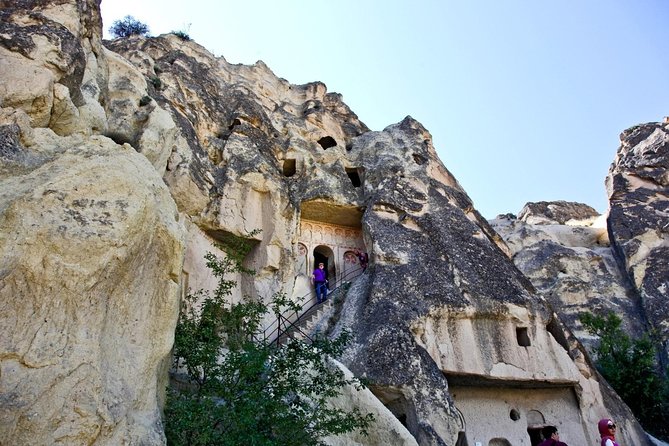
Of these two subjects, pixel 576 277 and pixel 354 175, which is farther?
pixel 576 277

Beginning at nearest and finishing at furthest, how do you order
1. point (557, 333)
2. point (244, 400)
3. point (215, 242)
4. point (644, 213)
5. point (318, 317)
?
point (244, 400), point (318, 317), point (215, 242), point (557, 333), point (644, 213)

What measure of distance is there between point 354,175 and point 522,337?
7.24 m

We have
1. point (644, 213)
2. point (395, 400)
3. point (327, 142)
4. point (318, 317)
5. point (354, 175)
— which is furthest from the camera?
point (644, 213)

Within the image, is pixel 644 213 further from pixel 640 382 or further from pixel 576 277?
pixel 640 382

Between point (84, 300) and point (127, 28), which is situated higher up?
point (127, 28)

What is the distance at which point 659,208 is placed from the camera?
70.1 feet

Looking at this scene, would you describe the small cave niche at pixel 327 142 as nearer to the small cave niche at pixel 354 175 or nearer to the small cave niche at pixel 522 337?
the small cave niche at pixel 354 175

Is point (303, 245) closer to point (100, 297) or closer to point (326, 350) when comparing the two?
point (326, 350)

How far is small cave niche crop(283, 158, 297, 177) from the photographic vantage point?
52.8 ft

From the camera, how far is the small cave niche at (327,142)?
728 inches

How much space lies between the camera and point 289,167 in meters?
16.2

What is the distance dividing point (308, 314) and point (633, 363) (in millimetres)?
9023

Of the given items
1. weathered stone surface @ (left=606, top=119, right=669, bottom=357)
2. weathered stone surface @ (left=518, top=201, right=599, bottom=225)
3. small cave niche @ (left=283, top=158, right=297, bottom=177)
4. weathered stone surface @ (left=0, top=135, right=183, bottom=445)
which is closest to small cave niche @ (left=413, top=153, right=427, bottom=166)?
small cave niche @ (left=283, top=158, right=297, bottom=177)

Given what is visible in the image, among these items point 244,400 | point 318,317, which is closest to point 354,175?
point 318,317
